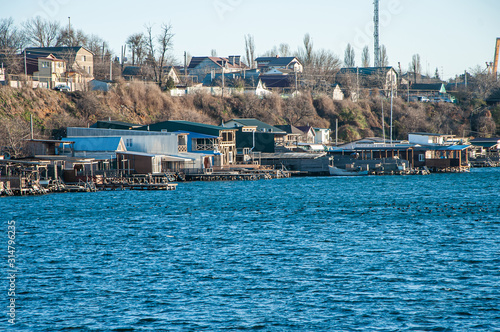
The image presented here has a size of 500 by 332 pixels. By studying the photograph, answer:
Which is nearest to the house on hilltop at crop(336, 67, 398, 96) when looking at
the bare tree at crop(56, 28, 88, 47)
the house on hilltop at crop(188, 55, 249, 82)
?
the house on hilltop at crop(188, 55, 249, 82)

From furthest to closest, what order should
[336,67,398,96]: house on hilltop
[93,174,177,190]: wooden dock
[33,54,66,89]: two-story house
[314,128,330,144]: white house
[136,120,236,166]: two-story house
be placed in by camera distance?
[336,67,398,96]: house on hilltop, [314,128,330,144]: white house, [33,54,66,89]: two-story house, [136,120,236,166]: two-story house, [93,174,177,190]: wooden dock

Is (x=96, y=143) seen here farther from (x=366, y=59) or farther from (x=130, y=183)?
(x=366, y=59)

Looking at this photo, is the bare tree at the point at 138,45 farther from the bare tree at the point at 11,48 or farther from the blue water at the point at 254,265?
the blue water at the point at 254,265

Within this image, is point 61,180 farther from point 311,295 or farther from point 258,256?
point 311,295

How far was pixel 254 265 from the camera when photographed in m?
27.5

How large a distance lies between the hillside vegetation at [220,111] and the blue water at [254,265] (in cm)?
3663

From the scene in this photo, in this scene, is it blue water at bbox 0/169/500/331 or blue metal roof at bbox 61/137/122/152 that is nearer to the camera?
blue water at bbox 0/169/500/331

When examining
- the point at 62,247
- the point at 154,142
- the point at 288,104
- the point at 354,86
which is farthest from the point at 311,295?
the point at 354,86

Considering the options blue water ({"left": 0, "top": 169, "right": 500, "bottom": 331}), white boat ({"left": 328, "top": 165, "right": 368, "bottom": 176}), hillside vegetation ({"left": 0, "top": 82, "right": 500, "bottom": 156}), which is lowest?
blue water ({"left": 0, "top": 169, "right": 500, "bottom": 331})

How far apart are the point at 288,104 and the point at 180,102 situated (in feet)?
85.1

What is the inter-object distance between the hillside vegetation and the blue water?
120 ft

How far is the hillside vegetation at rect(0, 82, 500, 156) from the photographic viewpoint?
8581 centimetres

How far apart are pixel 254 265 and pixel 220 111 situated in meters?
91.3

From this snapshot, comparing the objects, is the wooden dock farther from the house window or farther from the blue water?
the house window
